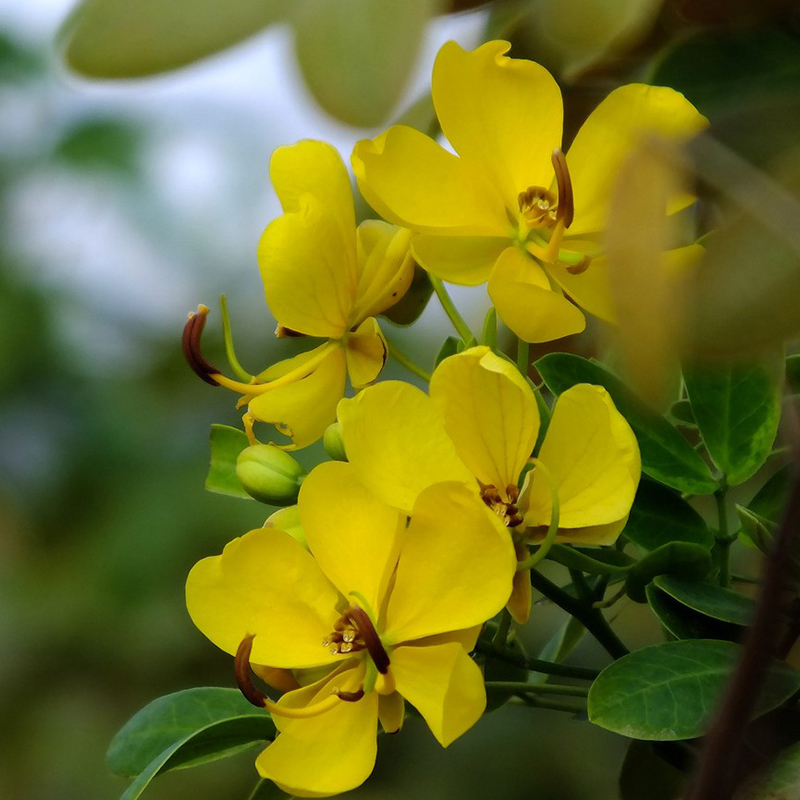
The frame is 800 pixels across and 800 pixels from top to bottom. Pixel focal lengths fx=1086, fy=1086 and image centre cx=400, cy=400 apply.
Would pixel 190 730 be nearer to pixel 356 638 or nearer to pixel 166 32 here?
pixel 356 638

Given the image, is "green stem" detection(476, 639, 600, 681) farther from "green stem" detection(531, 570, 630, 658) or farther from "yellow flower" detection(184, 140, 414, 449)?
"yellow flower" detection(184, 140, 414, 449)

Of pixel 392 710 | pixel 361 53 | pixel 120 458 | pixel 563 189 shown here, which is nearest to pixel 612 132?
pixel 563 189

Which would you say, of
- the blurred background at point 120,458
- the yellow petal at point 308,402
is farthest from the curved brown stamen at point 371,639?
the blurred background at point 120,458

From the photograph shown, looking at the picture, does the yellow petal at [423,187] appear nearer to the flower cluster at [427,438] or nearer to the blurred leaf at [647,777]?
the flower cluster at [427,438]

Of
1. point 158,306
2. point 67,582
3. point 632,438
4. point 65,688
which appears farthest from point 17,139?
point 632,438

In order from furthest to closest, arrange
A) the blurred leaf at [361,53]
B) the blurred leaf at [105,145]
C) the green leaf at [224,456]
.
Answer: the blurred leaf at [105,145], the green leaf at [224,456], the blurred leaf at [361,53]

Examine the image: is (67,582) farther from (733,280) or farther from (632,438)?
(733,280)
